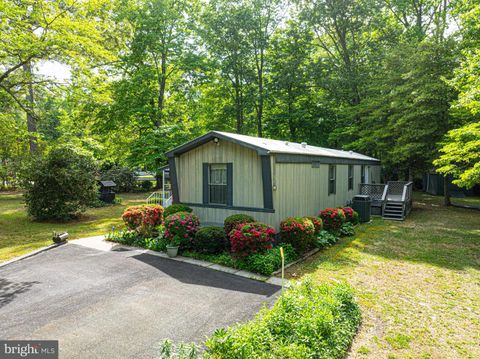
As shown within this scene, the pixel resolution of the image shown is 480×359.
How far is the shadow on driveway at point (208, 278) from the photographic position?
6.08 metres

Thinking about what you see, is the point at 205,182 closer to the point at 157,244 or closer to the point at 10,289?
the point at 157,244

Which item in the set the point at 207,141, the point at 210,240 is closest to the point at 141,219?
the point at 210,240

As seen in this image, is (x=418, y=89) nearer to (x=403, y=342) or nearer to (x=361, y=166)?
(x=361, y=166)

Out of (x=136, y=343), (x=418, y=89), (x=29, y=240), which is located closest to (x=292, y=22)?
(x=418, y=89)

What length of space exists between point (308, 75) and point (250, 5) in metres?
7.48

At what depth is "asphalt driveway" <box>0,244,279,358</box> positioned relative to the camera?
422 cm

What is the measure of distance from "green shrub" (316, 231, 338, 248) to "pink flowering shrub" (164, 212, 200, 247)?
4186mm

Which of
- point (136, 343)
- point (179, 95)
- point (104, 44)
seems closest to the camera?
point (136, 343)

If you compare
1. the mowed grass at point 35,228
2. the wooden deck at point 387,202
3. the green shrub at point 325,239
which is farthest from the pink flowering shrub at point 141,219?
the wooden deck at point 387,202

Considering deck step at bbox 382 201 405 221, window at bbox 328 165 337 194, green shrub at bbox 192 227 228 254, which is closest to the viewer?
green shrub at bbox 192 227 228 254

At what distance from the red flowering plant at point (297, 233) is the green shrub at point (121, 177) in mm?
20851

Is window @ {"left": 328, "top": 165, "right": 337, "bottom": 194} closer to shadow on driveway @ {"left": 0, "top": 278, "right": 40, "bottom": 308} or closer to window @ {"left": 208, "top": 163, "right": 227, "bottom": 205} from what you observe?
window @ {"left": 208, "top": 163, "right": 227, "bottom": 205}

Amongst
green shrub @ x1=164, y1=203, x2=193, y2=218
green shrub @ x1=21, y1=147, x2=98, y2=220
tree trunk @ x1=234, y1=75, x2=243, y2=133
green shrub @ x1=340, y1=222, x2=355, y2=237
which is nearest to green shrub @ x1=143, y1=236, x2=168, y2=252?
green shrub @ x1=164, y1=203, x2=193, y2=218

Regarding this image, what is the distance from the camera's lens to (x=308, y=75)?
74.3ft
